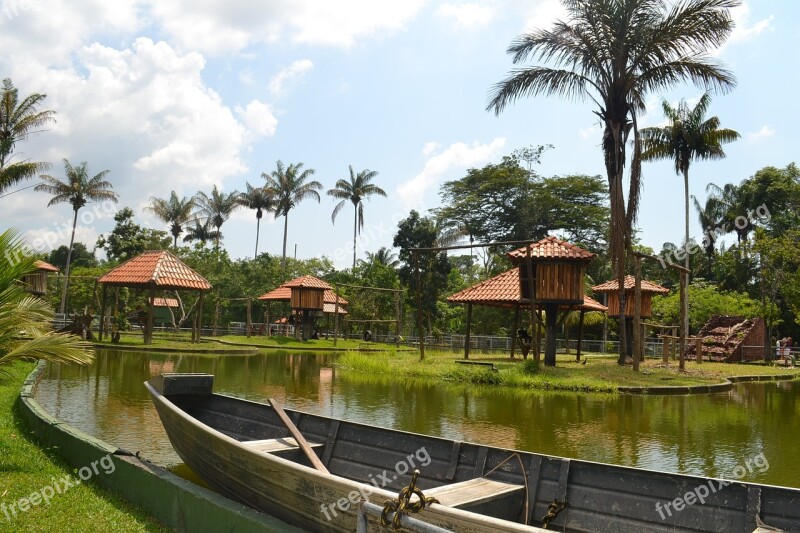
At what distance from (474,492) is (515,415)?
7.47 m

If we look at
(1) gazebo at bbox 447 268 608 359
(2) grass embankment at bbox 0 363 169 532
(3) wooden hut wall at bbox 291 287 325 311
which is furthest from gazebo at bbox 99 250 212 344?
(2) grass embankment at bbox 0 363 169 532

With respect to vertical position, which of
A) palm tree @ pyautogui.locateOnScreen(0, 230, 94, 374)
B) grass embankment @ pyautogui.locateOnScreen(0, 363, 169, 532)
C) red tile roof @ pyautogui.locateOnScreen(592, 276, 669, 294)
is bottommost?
grass embankment @ pyautogui.locateOnScreen(0, 363, 169, 532)

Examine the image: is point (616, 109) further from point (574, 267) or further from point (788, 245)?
point (788, 245)

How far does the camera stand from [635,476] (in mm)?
4750

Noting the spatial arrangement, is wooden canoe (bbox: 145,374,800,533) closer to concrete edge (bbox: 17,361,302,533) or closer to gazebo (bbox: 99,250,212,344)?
concrete edge (bbox: 17,361,302,533)

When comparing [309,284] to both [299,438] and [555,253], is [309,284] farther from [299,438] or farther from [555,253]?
[299,438]

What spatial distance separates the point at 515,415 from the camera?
1202 cm

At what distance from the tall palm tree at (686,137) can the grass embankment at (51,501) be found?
1057 inches

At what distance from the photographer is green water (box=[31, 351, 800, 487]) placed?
873cm

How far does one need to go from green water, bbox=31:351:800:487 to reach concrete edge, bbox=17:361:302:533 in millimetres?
1007

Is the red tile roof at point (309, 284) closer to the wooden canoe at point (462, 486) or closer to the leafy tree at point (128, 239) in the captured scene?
the leafy tree at point (128, 239)

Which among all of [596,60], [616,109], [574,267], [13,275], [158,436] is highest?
[596,60]

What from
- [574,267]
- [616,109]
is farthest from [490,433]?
[616,109]

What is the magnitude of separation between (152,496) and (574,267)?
15461 millimetres
